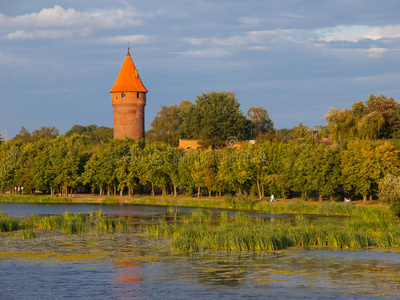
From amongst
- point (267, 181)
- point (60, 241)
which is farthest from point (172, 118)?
point (60, 241)

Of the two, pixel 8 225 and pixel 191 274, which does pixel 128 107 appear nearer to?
pixel 8 225

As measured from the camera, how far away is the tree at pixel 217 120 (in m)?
79.8

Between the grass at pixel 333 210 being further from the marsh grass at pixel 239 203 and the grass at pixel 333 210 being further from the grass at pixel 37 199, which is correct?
the grass at pixel 37 199

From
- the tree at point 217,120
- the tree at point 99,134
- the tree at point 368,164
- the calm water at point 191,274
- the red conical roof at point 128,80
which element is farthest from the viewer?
the tree at point 99,134

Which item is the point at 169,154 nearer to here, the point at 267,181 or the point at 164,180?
the point at 164,180

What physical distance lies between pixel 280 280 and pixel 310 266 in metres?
2.49

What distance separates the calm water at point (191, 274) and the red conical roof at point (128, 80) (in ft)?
190

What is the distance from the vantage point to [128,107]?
83.6 m

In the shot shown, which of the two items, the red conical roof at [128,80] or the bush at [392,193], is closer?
the bush at [392,193]

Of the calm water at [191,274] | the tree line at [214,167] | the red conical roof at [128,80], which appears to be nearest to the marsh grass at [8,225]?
the calm water at [191,274]

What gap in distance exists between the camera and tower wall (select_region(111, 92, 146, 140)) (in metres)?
83.5

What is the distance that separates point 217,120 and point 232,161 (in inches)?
843

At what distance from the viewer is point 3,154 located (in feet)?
268

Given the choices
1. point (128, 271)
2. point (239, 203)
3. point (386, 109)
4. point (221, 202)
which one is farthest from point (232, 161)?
point (128, 271)
